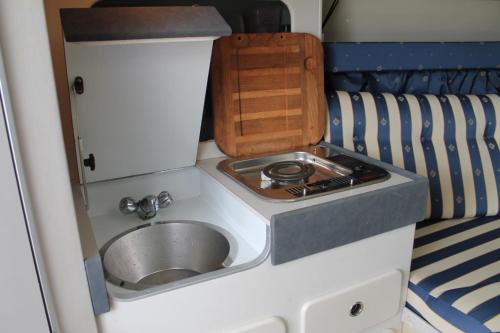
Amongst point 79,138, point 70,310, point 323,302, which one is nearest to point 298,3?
point 79,138

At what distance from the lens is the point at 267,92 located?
4.62ft

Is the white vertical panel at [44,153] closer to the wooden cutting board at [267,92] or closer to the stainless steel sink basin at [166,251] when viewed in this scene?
the stainless steel sink basin at [166,251]

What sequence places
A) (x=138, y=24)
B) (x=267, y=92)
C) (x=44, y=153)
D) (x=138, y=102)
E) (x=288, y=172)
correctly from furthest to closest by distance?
(x=267, y=92) → (x=288, y=172) → (x=138, y=102) → (x=138, y=24) → (x=44, y=153)

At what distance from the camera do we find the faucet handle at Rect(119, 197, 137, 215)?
4.01ft

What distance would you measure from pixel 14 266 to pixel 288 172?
77 centimetres

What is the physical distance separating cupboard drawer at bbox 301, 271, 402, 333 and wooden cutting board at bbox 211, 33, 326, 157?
57 centimetres

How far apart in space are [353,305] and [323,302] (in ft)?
0.41

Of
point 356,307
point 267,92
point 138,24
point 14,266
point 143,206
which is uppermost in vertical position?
point 138,24

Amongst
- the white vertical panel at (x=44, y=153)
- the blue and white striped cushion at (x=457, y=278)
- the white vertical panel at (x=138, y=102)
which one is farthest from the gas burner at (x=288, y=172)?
the white vertical panel at (x=44, y=153)

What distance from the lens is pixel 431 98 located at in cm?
175

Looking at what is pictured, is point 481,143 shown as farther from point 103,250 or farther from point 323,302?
point 103,250

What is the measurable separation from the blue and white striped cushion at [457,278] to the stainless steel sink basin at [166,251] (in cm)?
65

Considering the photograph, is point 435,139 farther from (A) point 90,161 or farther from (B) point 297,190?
(A) point 90,161

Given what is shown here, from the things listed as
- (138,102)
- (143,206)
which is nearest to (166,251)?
(143,206)
